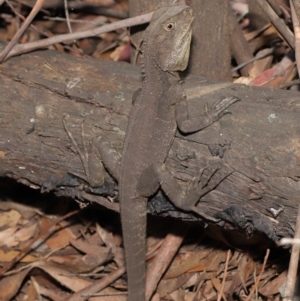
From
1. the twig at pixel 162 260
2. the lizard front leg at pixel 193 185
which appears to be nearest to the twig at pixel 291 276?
the lizard front leg at pixel 193 185

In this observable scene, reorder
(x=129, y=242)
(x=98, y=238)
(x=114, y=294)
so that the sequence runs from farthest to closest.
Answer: (x=98, y=238), (x=114, y=294), (x=129, y=242)

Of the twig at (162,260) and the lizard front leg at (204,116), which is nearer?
the lizard front leg at (204,116)

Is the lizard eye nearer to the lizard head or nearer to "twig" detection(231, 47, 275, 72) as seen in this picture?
the lizard head

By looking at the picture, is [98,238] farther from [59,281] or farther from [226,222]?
[226,222]

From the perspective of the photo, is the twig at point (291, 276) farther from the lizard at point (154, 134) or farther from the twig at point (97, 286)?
the twig at point (97, 286)

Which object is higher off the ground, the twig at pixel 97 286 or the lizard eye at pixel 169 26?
the lizard eye at pixel 169 26

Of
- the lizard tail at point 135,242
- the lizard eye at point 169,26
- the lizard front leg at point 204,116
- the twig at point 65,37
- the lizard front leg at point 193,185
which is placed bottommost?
the lizard tail at point 135,242

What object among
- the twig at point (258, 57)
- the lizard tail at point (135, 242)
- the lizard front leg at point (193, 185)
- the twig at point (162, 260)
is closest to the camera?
the lizard front leg at point (193, 185)

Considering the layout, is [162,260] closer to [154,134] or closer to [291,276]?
[154,134]

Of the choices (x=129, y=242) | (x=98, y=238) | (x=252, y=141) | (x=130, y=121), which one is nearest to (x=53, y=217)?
(x=98, y=238)
